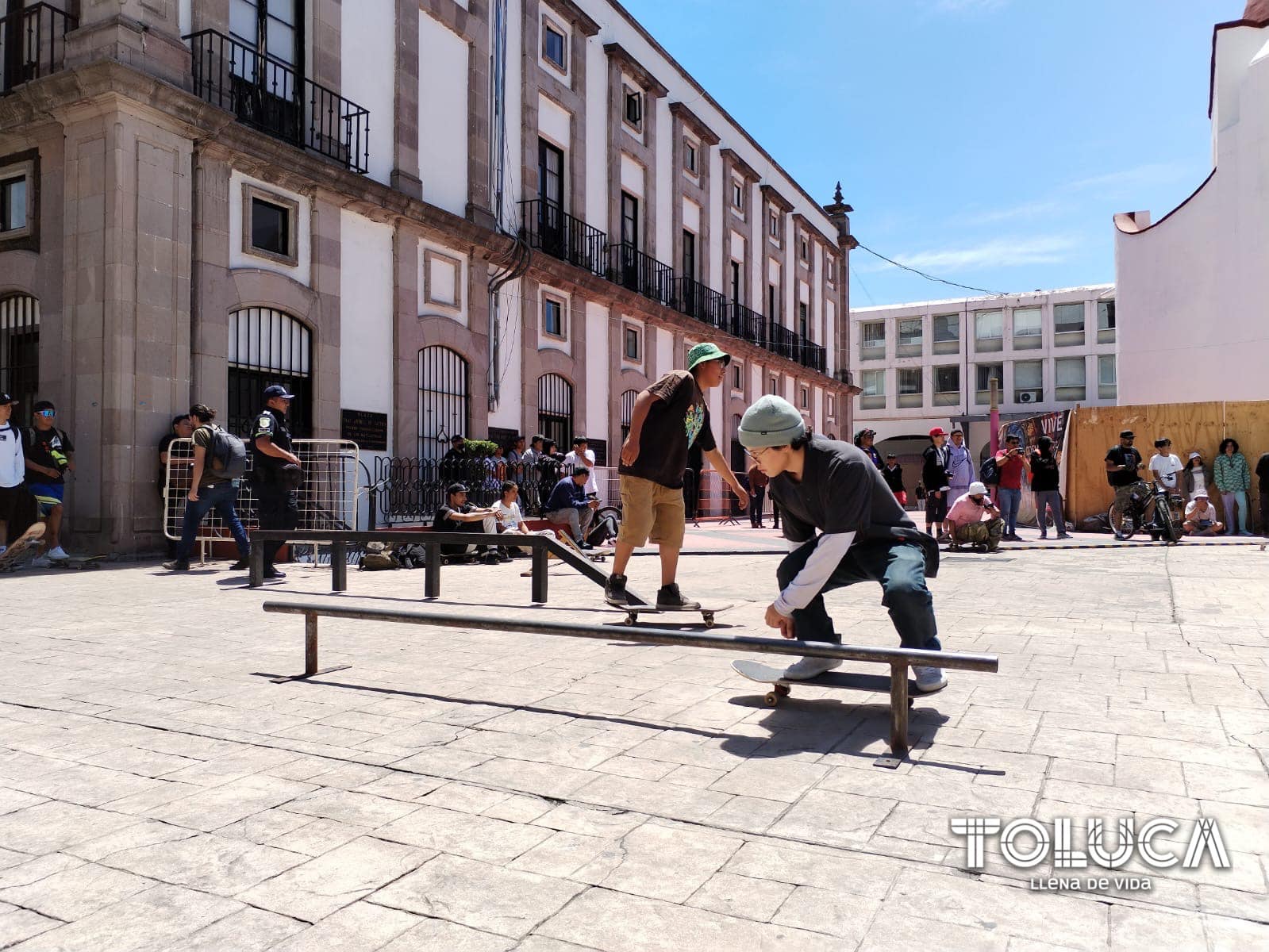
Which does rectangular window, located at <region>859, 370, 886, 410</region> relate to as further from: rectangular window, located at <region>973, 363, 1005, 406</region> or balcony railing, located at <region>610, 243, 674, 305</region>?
balcony railing, located at <region>610, 243, 674, 305</region>

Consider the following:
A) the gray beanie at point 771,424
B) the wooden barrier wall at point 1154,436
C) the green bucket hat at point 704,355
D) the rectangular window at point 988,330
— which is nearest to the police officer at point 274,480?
the green bucket hat at point 704,355

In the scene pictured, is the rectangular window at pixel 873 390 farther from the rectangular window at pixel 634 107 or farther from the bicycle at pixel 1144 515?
the bicycle at pixel 1144 515

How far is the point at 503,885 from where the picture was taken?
7.50ft

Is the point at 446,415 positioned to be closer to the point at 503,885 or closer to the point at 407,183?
the point at 407,183

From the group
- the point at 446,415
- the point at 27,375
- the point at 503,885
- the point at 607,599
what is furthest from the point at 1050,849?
the point at 446,415

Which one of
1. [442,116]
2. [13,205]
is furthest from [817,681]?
[442,116]

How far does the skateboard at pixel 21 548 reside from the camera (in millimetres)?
9688

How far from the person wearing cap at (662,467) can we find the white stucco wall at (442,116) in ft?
38.7

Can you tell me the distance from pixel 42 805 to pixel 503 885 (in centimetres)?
158

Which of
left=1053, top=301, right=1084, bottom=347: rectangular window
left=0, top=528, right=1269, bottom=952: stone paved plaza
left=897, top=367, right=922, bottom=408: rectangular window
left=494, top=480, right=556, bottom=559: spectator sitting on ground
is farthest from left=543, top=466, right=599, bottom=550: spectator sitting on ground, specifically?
left=1053, top=301, right=1084, bottom=347: rectangular window

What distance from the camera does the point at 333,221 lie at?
14.5 m

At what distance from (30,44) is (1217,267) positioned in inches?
1050

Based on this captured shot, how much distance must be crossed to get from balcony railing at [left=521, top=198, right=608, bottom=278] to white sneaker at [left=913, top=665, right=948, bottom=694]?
16.4m

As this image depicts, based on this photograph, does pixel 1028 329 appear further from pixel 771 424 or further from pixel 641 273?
pixel 771 424
